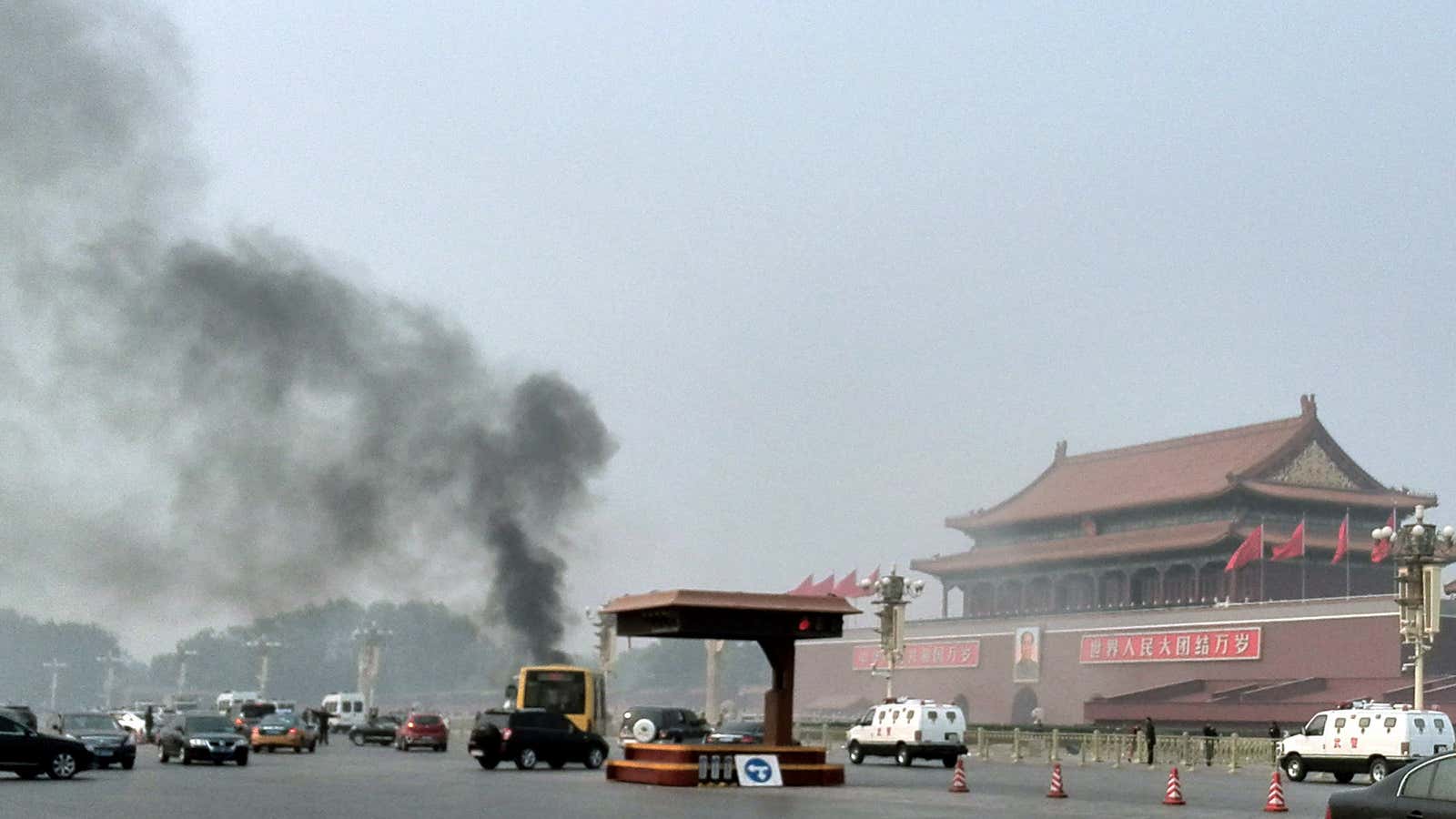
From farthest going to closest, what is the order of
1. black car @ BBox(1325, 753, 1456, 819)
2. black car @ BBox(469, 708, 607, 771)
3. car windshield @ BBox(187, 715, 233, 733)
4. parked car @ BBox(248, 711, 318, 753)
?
parked car @ BBox(248, 711, 318, 753), car windshield @ BBox(187, 715, 233, 733), black car @ BBox(469, 708, 607, 771), black car @ BBox(1325, 753, 1456, 819)

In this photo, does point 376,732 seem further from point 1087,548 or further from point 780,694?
point 780,694

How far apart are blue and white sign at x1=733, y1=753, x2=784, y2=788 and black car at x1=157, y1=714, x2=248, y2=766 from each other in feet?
41.2

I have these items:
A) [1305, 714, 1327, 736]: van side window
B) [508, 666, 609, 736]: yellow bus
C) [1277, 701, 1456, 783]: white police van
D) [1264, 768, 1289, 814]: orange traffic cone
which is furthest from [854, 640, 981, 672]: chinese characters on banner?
[1264, 768, 1289, 814]: orange traffic cone

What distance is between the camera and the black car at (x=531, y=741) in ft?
123

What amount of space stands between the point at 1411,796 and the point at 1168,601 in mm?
65881

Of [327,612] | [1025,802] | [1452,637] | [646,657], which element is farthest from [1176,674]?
[327,612]

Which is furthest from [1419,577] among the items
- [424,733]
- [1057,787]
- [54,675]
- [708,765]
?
[54,675]

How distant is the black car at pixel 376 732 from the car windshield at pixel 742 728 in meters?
19.2

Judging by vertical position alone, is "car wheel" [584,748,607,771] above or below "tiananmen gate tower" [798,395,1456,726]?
below

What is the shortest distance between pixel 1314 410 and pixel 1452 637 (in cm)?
1836

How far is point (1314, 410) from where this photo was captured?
263ft

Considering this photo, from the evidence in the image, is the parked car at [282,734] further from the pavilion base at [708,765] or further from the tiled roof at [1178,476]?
the tiled roof at [1178,476]

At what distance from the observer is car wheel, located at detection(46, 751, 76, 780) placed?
30484 mm

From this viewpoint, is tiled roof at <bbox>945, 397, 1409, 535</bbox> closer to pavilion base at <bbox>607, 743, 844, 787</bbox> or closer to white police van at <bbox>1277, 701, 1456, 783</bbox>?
white police van at <bbox>1277, 701, 1456, 783</bbox>
